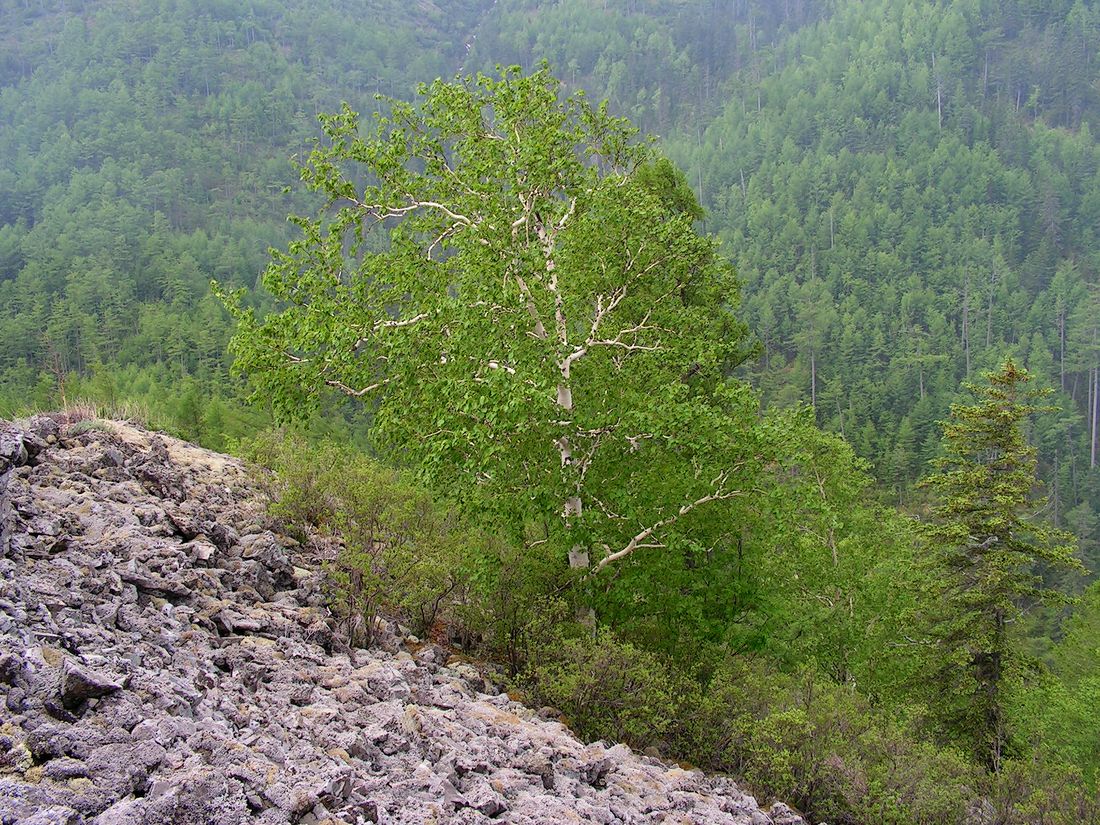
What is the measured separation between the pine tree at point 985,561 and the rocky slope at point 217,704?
10516 mm

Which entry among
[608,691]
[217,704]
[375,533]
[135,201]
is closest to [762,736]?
[608,691]

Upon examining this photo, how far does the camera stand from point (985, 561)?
15445mm

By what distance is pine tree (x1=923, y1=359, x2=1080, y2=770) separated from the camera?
15.2 metres

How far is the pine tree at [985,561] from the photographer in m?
15.2

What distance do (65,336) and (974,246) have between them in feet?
402

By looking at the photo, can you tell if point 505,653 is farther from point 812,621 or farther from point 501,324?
point 812,621

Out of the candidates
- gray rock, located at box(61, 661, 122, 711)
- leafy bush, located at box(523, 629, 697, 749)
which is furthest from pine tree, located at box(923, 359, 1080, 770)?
gray rock, located at box(61, 661, 122, 711)

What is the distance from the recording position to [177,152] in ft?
523

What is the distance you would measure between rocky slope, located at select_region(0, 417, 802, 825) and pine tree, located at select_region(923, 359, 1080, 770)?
10.5 m

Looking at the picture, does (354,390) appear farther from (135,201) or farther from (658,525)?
(135,201)

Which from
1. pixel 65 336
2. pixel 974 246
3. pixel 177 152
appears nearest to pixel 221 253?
pixel 65 336

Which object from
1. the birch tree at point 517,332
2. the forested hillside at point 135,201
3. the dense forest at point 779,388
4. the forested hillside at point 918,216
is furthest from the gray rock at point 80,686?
the forested hillside at point 918,216

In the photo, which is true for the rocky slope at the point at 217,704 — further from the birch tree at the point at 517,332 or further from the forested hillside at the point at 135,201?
the forested hillside at the point at 135,201

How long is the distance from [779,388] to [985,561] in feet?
234
